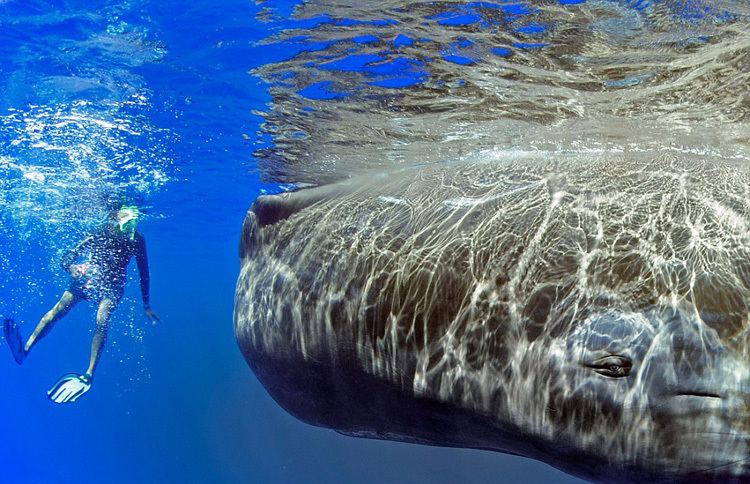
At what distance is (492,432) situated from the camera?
253 centimetres

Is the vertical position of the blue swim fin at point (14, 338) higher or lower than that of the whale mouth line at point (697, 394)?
higher

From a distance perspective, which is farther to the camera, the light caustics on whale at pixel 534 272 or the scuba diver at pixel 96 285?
the scuba diver at pixel 96 285

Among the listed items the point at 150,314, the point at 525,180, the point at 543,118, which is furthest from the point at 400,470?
the point at 525,180

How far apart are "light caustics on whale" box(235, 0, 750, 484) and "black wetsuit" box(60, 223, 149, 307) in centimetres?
898

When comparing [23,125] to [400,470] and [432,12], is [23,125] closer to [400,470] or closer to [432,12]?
[432,12]

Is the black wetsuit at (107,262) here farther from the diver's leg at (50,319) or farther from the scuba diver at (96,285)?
the diver's leg at (50,319)

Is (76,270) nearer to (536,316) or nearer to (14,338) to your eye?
(14,338)

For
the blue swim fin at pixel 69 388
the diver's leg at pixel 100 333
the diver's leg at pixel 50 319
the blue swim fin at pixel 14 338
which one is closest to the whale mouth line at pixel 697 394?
the blue swim fin at pixel 69 388

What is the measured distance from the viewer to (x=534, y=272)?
267cm

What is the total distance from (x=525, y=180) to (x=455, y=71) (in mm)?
3216

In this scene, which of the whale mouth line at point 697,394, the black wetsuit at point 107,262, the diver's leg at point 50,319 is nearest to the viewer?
the whale mouth line at point 697,394

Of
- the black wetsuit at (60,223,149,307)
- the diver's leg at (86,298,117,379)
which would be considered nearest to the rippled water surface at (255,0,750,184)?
the black wetsuit at (60,223,149,307)

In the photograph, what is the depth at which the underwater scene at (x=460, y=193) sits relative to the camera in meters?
2.27

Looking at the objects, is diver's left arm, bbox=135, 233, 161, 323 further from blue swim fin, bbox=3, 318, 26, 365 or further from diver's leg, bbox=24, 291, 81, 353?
blue swim fin, bbox=3, 318, 26, 365
